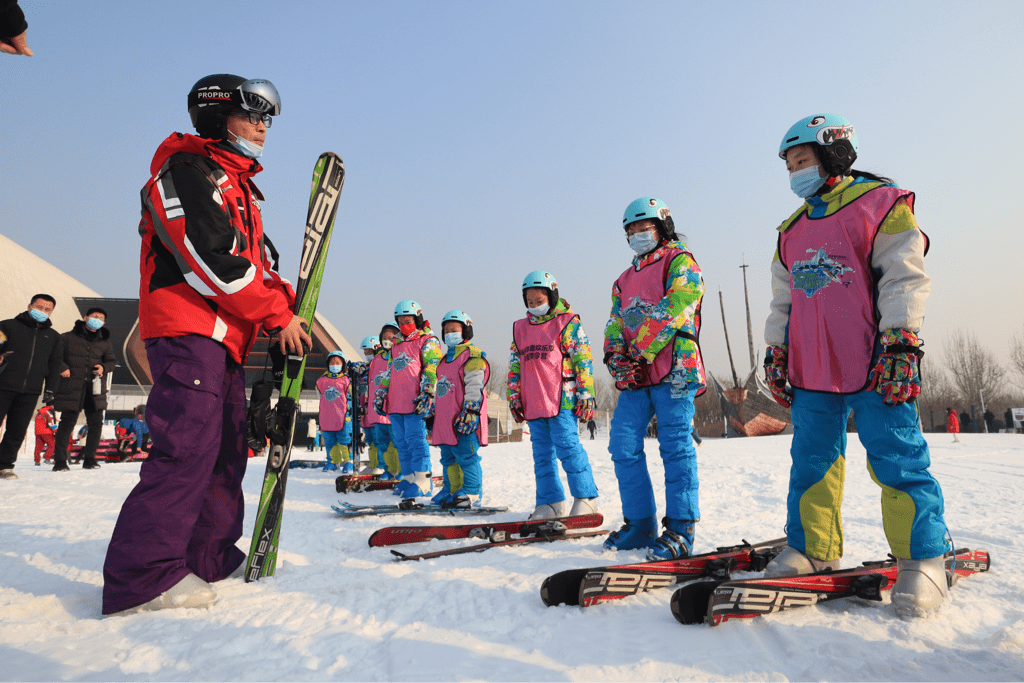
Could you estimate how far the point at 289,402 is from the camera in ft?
10.2

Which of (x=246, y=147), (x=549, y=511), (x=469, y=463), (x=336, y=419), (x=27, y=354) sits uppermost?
(x=246, y=147)

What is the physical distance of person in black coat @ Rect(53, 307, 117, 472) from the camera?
335 inches

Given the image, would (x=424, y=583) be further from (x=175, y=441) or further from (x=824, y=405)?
(x=824, y=405)

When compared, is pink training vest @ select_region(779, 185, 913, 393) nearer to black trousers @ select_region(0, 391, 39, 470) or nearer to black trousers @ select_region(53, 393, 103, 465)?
black trousers @ select_region(0, 391, 39, 470)

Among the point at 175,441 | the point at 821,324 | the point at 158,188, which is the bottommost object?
the point at 175,441

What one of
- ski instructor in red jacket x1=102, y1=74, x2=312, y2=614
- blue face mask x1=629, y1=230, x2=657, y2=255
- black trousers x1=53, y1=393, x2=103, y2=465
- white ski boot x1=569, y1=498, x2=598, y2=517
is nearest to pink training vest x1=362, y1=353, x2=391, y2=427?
black trousers x1=53, y1=393, x2=103, y2=465

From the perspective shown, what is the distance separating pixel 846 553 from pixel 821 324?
1.79m

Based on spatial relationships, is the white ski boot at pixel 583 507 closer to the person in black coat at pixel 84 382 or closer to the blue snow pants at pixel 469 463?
the blue snow pants at pixel 469 463

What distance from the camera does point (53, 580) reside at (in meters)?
2.85

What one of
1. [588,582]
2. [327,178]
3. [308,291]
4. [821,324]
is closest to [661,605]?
[588,582]

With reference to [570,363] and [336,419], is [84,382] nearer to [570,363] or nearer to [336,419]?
[336,419]

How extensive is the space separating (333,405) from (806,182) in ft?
35.4

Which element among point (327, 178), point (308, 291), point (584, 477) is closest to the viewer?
point (308, 291)

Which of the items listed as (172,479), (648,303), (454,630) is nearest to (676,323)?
(648,303)
